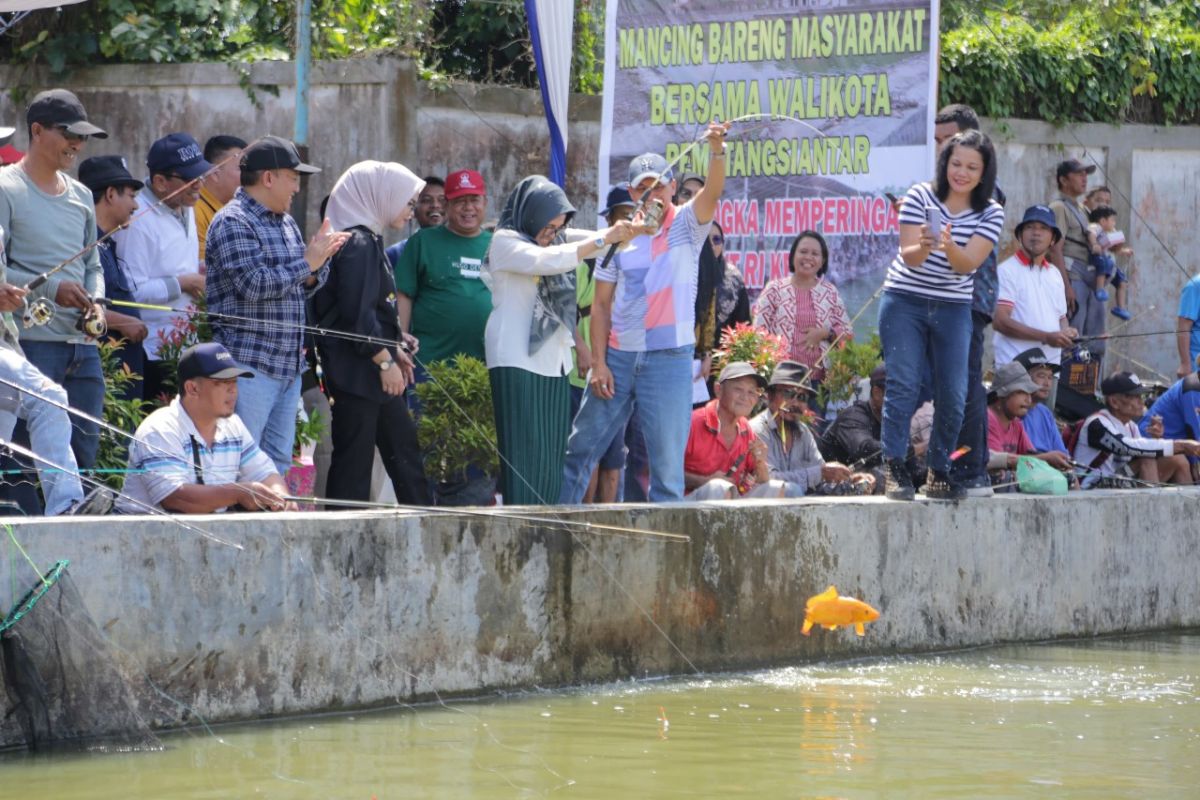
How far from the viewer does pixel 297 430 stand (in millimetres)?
8656

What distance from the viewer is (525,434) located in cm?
848

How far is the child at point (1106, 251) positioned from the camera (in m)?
13.2

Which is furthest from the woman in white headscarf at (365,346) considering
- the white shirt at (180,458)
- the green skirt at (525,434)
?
the white shirt at (180,458)

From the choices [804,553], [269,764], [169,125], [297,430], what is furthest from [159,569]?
[169,125]

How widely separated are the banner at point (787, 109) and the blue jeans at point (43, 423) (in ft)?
17.6

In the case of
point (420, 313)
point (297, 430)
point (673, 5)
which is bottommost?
point (297, 430)

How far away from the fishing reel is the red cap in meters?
2.72

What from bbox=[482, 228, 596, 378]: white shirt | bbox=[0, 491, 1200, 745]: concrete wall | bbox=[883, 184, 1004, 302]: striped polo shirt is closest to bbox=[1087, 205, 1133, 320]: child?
bbox=[0, 491, 1200, 745]: concrete wall

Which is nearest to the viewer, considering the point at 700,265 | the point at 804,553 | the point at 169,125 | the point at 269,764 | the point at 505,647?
the point at 269,764

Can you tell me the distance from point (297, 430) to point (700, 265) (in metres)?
2.61

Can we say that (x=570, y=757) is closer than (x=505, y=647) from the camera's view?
Yes

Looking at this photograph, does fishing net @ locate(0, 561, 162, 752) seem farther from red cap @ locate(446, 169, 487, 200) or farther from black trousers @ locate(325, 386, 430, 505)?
red cap @ locate(446, 169, 487, 200)

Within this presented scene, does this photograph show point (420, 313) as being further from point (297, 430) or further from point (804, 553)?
point (804, 553)

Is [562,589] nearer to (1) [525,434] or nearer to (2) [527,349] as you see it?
(1) [525,434]
